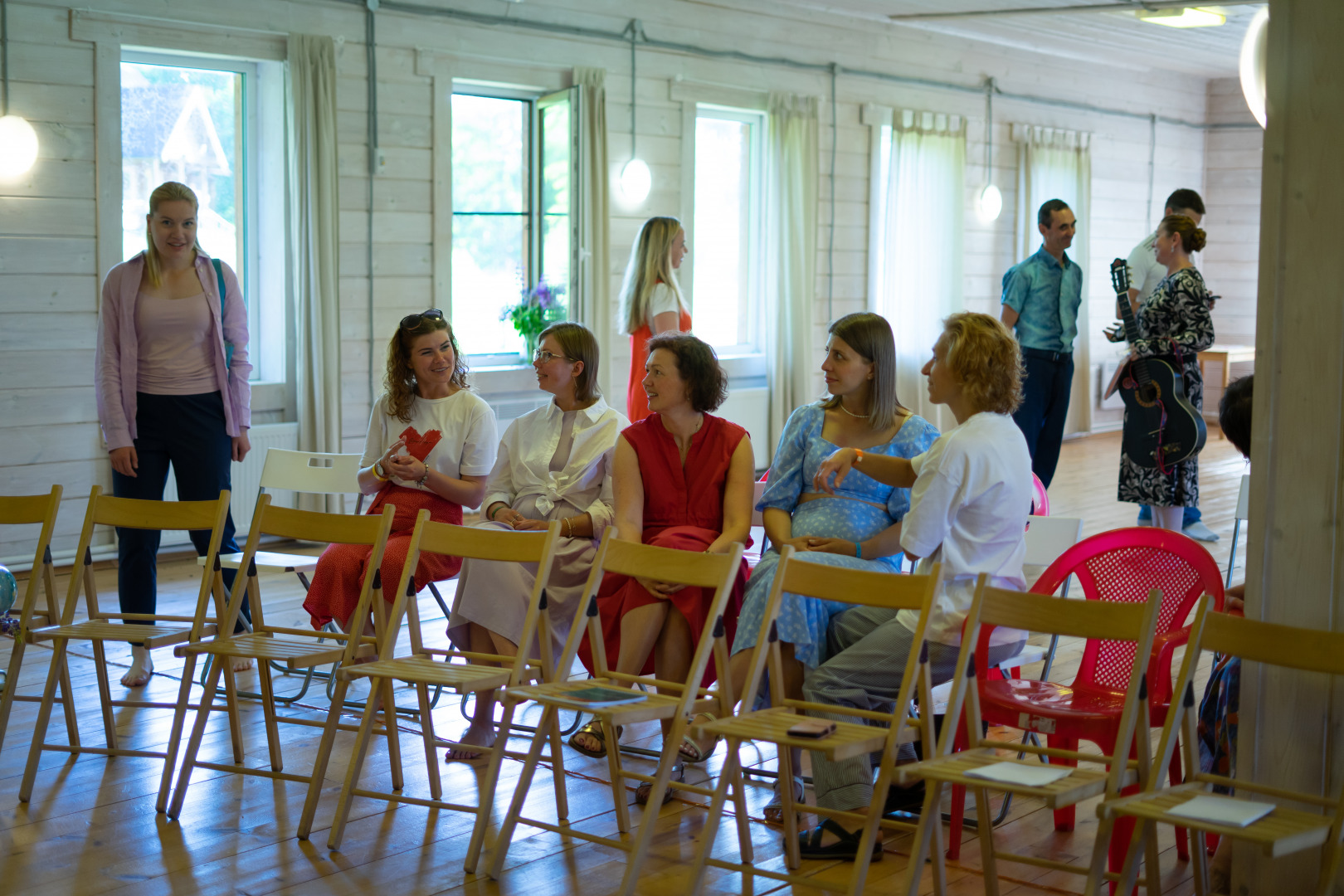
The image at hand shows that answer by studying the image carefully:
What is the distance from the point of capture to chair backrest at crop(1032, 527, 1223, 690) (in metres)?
3.25

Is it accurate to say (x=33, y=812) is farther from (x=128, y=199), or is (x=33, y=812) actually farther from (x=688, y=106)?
(x=688, y=106)

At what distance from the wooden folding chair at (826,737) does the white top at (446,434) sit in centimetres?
148

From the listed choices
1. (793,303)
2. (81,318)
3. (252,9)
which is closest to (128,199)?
(81,318)

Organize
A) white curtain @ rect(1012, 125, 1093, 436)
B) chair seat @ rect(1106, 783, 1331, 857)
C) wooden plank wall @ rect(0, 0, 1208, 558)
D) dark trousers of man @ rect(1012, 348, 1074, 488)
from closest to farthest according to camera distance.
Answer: chair seat @ rect(1106, 783, 1331, 857)
wooden plank wall @ rect(0, 0, 1208, 558)
dark trousers of man @ rect(1012, 348, 1074, 488)
white curtain @ rect(1012, 125, 1093, 436)

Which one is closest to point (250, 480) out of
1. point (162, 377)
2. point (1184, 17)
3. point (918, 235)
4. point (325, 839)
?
point (162, 377)

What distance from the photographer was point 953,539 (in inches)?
124

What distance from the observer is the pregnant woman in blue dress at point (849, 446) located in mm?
3578

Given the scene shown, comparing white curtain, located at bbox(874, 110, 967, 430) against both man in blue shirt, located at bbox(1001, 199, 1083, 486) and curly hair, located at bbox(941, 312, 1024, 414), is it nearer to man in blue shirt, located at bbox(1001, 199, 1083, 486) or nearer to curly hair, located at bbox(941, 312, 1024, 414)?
man in blue shirt, located at bbox(1001, 199, 1083, 486)

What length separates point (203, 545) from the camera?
460cm

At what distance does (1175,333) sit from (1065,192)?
17.3 ft

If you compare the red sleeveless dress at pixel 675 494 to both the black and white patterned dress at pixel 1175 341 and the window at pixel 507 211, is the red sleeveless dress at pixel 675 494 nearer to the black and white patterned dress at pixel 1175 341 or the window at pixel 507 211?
the black and white patterned dress at pixel 1175 341

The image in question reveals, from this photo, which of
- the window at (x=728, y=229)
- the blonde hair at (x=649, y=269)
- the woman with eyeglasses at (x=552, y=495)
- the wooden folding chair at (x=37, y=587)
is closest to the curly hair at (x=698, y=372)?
the woman with eyeglasses at (x=552, y=495)

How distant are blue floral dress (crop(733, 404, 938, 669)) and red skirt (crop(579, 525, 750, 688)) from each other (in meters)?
0.12

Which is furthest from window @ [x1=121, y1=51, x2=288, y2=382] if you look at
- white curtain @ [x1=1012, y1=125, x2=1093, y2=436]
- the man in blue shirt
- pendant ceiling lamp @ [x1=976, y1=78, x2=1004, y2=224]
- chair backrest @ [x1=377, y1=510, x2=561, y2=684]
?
white curtain @ [x1=1012, y1=125, x2=1093, y2=436]
